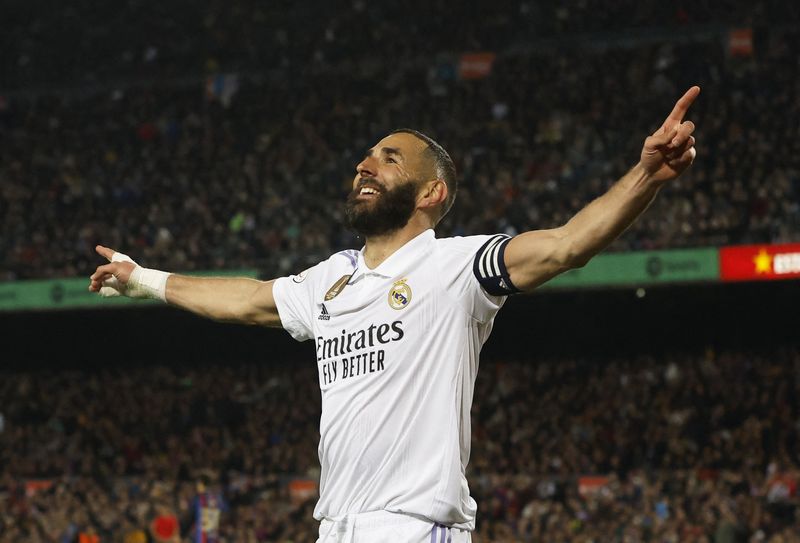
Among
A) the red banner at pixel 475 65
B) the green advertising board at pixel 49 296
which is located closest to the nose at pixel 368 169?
the green advertising board at pixel 49 296

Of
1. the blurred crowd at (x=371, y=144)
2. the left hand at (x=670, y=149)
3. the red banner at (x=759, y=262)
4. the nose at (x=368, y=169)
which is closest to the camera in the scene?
the left hand at (x=670, y=149)

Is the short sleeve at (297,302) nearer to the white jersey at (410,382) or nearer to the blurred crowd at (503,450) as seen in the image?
the white jersey at (410,382)

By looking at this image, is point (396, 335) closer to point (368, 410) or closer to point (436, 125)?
point (368, 410)

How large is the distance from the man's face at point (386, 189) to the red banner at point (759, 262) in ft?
45.2

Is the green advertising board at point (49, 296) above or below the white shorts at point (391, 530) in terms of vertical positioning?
above

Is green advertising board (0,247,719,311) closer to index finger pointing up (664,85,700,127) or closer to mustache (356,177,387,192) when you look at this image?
mustache (356,177,387,192)

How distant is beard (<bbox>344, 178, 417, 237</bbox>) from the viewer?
12.6 ft

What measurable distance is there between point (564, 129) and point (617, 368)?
456cm

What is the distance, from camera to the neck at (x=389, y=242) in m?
3.90

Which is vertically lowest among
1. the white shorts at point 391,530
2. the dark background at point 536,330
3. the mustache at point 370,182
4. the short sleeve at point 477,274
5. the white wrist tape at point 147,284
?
the white shorts at point 391,530

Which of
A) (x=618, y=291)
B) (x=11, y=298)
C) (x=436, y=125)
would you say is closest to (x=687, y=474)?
(x=618, y=291)

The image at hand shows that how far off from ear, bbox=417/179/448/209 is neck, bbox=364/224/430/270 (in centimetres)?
8

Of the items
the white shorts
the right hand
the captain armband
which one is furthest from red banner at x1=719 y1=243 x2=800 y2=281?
the white shorts

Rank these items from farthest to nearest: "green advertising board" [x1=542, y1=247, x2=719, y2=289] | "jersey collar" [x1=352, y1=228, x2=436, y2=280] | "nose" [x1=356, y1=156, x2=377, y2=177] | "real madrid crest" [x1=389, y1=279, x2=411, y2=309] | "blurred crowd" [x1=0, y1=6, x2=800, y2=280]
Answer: "blurred crowd" [x1=0, y1=6, x2=800, y2=280] → "green advertising board" [x1=542, y1=247, x2=719, y2=289] → "nose" [x1=356, y1=156, x2=377, y2=177] → "jersey collar" [x1=352, y1=228, x2=436, y2=280] → "real madrid crest" [x1=389, y1=279, x2=411, y2=309]
